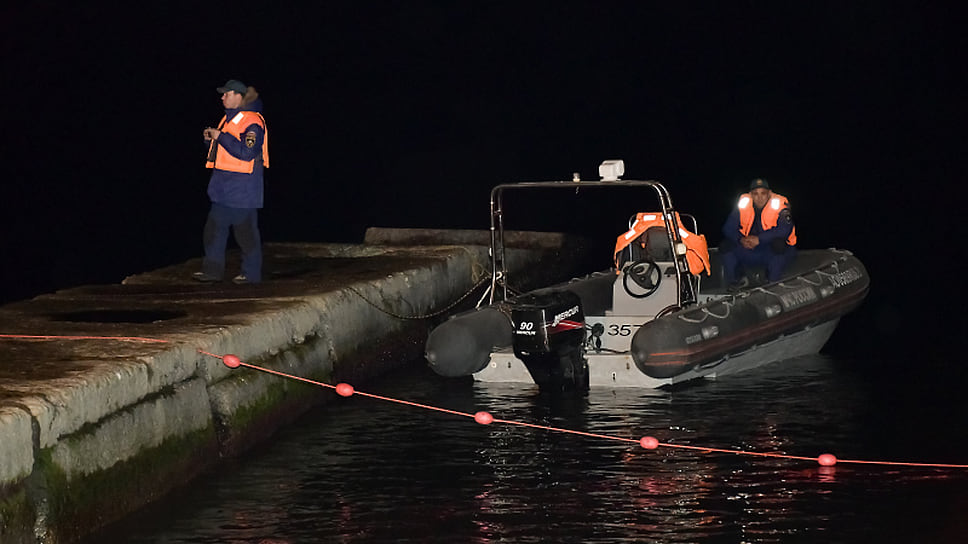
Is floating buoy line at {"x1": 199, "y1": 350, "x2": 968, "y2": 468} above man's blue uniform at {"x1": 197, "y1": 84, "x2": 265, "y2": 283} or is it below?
below

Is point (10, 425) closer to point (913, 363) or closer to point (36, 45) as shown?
point (913, 363)

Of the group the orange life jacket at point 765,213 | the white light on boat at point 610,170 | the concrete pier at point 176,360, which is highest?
the white light on boat at point 610,170

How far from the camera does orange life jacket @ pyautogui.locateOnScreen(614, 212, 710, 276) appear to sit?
12.4 metres

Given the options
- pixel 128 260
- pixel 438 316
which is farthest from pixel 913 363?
pixel 128 260

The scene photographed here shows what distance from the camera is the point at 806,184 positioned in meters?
33.5

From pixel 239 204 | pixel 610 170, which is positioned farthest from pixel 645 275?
pixel 239 204

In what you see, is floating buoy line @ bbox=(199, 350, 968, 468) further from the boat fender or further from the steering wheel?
the steering wheel

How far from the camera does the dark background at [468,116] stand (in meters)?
29.0

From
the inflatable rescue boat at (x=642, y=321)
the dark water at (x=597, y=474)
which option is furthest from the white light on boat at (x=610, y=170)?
the dark water at (x=597, y=474)

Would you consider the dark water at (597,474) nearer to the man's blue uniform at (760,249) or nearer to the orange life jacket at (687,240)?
the orange life jacket at (687,240)

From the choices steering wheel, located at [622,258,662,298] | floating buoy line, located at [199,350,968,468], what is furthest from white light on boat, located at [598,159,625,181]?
floating buoy line, located at [199,350,968,468]

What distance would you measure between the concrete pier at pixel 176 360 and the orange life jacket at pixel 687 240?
1.63 meters

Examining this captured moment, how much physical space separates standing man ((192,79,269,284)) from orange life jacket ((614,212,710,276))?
8.67ft

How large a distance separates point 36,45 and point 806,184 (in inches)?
639
